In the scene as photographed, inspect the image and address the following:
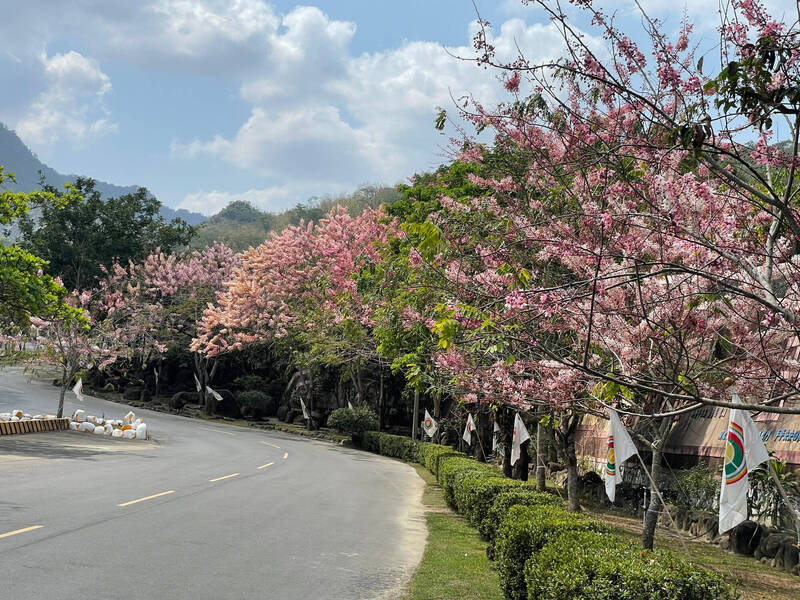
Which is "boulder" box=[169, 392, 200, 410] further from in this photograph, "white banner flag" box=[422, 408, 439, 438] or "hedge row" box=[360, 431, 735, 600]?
"hedge row" box=[360, 431, 735, 600]

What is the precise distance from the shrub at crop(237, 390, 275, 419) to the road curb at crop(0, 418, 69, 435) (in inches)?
727

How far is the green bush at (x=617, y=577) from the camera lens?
554 centimetres

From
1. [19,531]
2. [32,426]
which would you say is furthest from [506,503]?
[32,426]

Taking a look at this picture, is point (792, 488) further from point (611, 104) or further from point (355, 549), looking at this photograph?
point (611, 104)

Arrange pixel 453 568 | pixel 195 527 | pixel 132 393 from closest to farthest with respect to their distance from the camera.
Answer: pixel 453 568, pixel 195 527, pixel 132 393

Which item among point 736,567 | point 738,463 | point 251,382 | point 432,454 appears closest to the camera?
point 738,463

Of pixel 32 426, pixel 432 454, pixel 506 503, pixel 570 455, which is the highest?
pixel 570 455

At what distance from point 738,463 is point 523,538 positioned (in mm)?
2416

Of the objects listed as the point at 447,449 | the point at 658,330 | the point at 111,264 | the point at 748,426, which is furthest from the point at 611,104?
the point at 111,264

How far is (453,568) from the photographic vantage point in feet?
34.0

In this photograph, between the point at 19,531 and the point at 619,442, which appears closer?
the point at 19,531

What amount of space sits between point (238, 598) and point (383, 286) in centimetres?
898

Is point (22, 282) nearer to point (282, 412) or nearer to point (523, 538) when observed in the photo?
point (523, 538)

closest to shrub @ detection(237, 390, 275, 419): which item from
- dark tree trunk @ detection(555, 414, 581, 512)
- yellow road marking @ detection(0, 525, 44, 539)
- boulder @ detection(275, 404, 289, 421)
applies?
boulder @ detection(275, 404, 289, 421)
